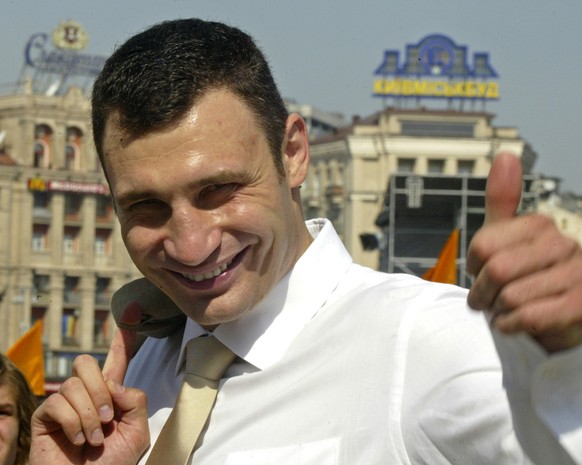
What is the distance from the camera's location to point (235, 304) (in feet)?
7.07

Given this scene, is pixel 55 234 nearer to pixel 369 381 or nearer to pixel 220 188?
pixel 220 188

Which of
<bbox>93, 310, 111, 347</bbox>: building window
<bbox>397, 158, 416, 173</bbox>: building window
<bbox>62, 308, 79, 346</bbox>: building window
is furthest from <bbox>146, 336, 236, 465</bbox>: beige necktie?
<bbox>93, 310, 111, 347</bbox>: building window

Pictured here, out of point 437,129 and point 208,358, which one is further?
point 437,129

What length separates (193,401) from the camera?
2.16 metres

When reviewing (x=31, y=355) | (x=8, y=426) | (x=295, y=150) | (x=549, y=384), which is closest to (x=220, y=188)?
(x=295, y=150)

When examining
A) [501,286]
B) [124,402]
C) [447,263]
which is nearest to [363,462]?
[124,402]

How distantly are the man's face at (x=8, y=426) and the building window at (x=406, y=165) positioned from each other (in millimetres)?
61622

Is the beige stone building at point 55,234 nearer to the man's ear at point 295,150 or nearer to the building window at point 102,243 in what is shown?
the building window at point 102,243

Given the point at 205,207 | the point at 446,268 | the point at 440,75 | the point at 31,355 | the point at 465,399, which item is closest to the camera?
the point at 465,399

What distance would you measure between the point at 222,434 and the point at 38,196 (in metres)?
63.4

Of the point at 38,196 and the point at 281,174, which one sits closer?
the point at 281,174

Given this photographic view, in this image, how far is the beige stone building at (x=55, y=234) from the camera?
63.9 meters

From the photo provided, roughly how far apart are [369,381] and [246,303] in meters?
0.25

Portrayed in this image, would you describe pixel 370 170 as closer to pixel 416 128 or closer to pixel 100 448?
pixel 416 128
